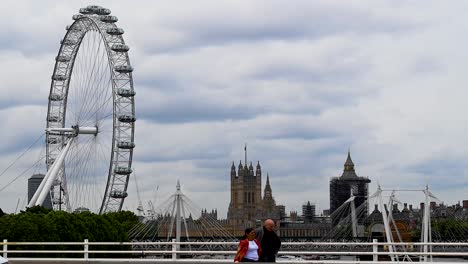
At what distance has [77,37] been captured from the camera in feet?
311

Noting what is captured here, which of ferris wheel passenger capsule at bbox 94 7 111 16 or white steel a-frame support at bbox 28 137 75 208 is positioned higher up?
ferris wheel passenger capsule at bbox 94 7 111 16

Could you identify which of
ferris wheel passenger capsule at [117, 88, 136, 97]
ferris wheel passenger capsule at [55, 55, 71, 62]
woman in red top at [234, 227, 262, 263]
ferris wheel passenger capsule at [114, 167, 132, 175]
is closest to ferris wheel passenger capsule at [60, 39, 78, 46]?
ferris wheel passenger capsule at [55, 55, 71, 62]

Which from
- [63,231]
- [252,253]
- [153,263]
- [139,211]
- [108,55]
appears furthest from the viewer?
[139,211]

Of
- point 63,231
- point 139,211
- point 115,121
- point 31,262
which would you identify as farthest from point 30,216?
point 139,211

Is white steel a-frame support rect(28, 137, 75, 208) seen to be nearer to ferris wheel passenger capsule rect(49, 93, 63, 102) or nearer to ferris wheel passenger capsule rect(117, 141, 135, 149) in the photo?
ferris wheel passenger capsule rect(117, 141, 135, 149)

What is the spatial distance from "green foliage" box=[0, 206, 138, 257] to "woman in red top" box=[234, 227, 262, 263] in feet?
162

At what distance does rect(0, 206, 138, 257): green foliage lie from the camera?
76312 millimetres

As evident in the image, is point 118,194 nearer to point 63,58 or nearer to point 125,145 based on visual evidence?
point 125,145

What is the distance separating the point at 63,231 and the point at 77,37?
21104 millimetres

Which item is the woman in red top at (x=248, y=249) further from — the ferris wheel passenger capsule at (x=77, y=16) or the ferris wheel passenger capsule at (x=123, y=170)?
the ferris wheel passenger capsule at (x=123, y=170)

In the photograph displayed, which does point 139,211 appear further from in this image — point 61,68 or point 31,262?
point 31,262

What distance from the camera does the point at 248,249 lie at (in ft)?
71.6

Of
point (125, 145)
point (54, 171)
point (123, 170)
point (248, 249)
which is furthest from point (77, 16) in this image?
point (248, 249)

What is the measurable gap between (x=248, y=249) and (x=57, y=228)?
61.7 m
